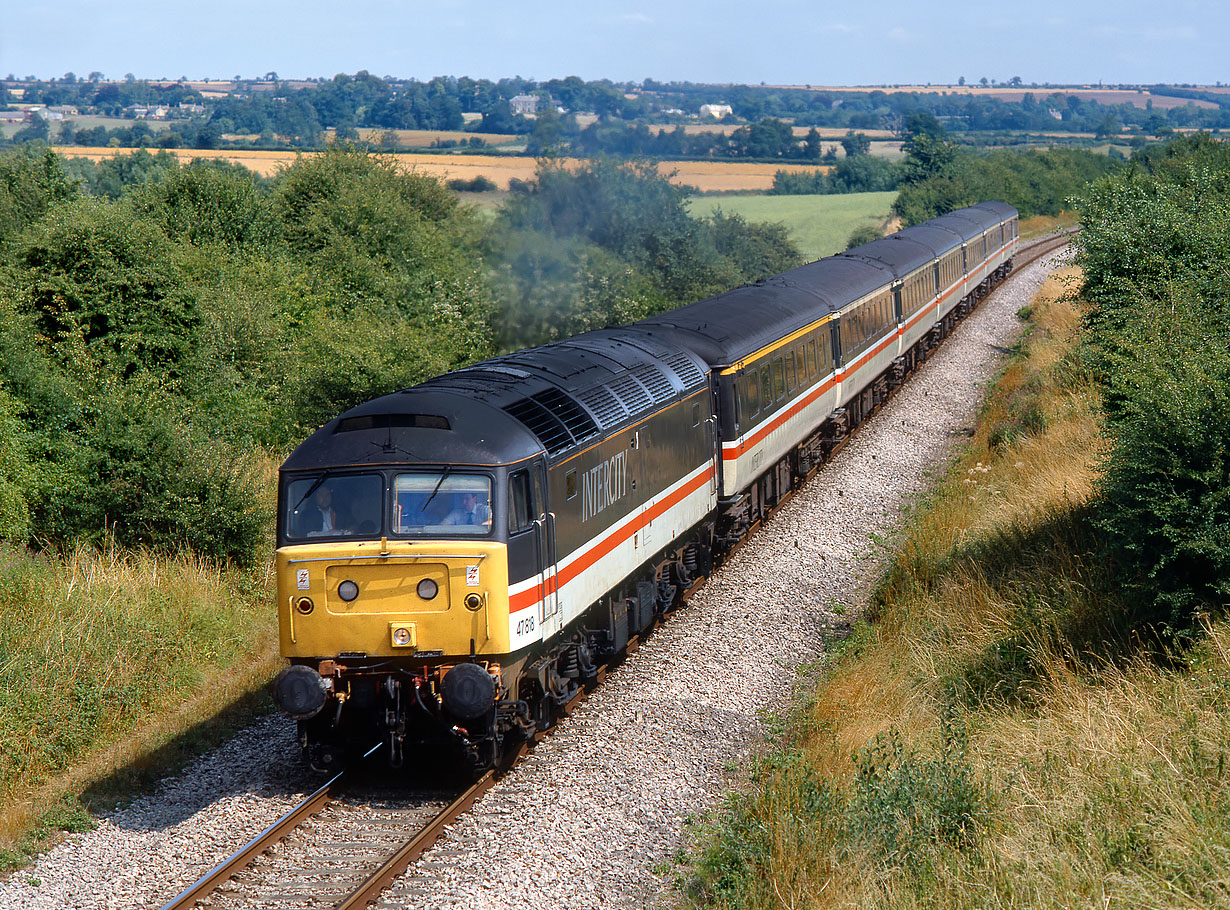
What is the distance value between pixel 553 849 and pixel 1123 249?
Answer: 1845 centimetres

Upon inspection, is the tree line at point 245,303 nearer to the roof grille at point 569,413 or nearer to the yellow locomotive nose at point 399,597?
the roof grille at point 569,413

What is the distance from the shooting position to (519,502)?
34.9ft

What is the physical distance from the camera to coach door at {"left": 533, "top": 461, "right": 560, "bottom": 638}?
10.9 metres

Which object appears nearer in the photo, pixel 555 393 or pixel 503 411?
pixel 503 411

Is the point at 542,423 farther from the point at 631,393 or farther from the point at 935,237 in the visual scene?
the point at 935,237

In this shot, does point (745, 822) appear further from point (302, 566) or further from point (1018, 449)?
point (1018, 449)

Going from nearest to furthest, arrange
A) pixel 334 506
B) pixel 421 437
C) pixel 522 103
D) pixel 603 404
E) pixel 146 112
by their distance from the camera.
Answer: pixel 334 506 < pixel 421 437 < pixel 603 404 < pixel 522 103 < pixel 146 112

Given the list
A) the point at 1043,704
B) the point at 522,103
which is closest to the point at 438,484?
the point at 1043,704

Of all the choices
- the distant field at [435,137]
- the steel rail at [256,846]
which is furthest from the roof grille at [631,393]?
the distant field at [435,137]

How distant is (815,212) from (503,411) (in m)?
76.2

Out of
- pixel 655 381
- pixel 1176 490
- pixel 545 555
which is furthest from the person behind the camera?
pixel 655 381

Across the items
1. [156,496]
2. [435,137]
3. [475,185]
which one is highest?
[435,137]

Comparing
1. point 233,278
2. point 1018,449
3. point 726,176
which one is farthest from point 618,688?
point 726,176

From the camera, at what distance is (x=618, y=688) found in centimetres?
1333
